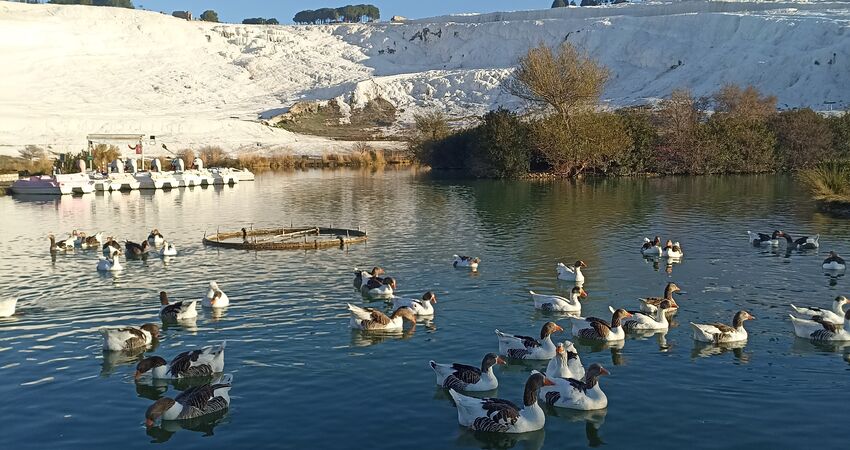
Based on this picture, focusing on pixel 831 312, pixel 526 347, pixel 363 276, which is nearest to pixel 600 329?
pixel 526 347

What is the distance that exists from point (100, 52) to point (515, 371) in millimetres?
168124

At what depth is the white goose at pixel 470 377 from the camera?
1565cm

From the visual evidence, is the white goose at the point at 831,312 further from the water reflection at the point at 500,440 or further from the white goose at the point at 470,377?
the water reflection at the point at 500,440

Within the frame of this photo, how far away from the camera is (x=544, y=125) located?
72125 millimetres

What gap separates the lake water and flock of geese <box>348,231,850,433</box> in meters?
0.33

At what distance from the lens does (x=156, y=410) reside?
47.0 ft

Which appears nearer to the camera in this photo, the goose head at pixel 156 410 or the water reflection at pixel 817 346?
the goose head at pixel 156 410

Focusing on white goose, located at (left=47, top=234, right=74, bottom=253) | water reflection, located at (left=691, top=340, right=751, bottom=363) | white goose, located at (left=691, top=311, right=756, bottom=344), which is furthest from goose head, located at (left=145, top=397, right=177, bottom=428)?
white goose, located at (left=47, top=234, right=74, bottom=253)

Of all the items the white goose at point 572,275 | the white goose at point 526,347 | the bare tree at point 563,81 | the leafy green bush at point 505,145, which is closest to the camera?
the white goose at point 526,347

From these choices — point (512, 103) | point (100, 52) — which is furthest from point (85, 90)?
point (512, 103)

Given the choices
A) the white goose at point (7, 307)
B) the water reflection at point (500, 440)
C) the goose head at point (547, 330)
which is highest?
the goose head at point (547, 330)

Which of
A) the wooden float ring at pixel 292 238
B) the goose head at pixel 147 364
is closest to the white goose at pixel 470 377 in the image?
the goose head at pixel 147 364

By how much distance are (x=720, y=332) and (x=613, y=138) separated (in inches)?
2178

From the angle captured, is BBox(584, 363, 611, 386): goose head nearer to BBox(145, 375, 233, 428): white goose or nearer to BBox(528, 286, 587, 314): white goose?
BBox(528, 286, 587, 314): white goose
